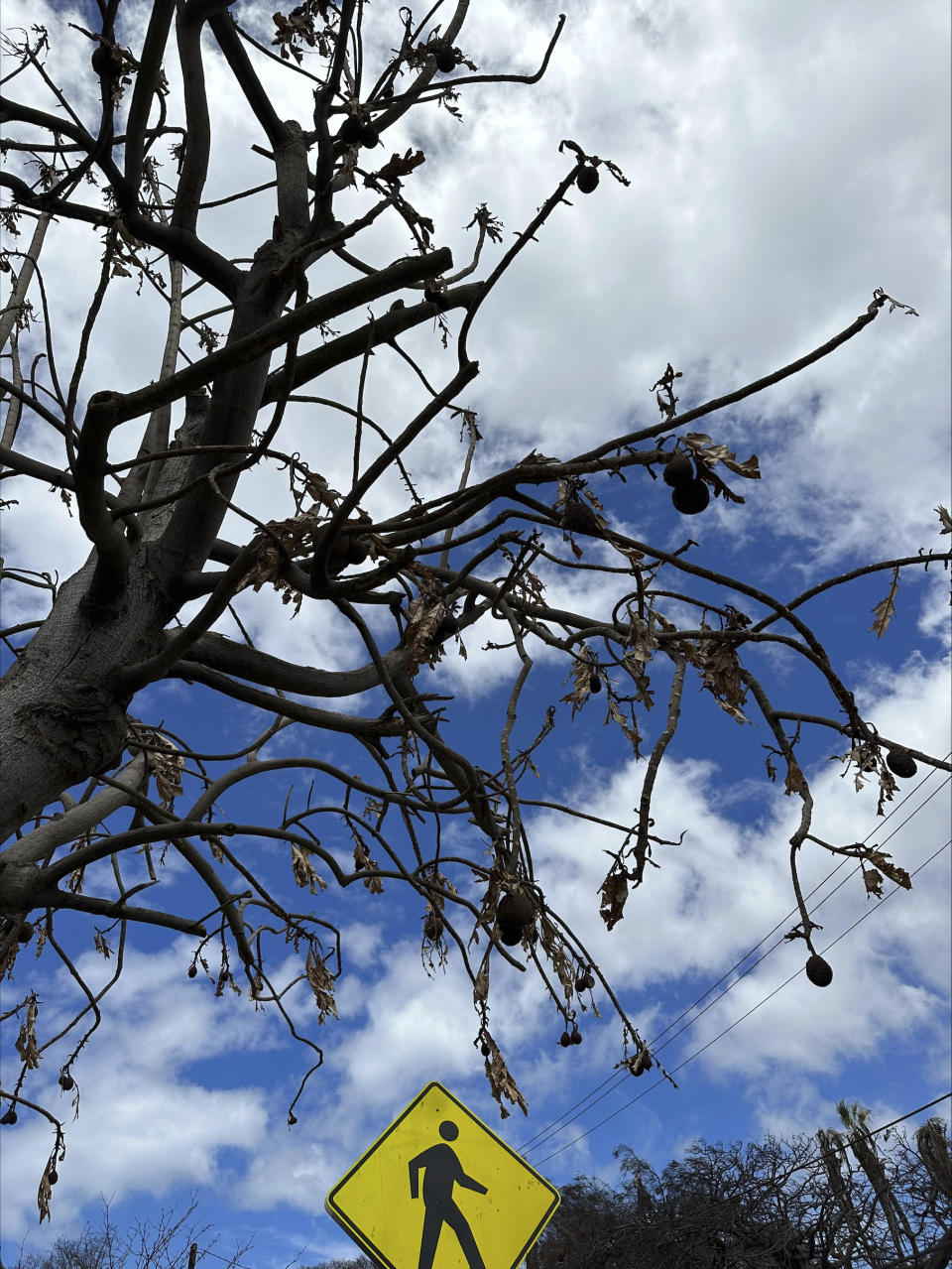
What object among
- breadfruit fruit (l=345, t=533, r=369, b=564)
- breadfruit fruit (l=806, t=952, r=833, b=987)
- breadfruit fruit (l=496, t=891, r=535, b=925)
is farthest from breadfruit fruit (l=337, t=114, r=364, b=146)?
breadfruit fruit (l=806, t=952, r=833, b=987)

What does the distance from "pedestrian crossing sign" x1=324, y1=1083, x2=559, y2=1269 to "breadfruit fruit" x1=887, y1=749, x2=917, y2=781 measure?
2.32m

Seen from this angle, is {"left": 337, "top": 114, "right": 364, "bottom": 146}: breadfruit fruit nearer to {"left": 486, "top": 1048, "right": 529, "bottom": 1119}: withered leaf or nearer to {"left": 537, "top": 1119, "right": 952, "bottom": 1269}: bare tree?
{"left": 486, "top": 1048, "right": 529, "bottom": 1119}: withered leaf

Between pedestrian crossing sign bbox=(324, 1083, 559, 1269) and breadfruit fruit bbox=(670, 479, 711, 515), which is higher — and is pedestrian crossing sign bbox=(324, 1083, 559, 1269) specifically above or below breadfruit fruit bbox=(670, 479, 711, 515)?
below

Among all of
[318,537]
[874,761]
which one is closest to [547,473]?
[318,537]

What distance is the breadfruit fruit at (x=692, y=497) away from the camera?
6.39ft

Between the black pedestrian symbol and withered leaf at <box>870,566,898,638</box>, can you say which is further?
the black pedestrian symbol

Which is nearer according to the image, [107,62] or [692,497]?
[692,497]

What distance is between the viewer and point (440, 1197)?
3.52 m

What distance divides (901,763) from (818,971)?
1.72 feet

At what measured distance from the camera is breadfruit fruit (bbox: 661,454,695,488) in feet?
6.33

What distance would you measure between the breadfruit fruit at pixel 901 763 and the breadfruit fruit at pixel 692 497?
826 mm

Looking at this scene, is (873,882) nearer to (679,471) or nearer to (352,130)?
(679,471)

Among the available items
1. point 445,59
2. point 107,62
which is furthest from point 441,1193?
point 445,59

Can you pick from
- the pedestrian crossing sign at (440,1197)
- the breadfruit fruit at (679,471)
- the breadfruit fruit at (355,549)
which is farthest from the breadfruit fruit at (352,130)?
the pedestrian crossing sign at (440,1197)
